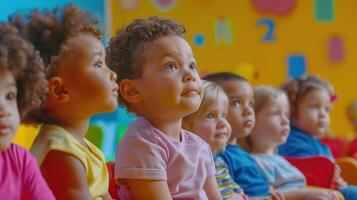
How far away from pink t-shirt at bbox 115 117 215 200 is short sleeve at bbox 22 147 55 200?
11.0 inches

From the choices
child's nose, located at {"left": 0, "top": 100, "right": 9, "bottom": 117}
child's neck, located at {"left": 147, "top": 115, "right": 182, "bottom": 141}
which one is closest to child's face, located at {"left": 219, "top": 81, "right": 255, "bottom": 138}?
child's neck, located at {"left": 147, "top": 115, "right": 182, "bottom": 141}

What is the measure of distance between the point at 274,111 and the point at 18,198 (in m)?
1.24

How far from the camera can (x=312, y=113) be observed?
2520 millimetres

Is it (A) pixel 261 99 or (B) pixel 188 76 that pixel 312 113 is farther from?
(B) pixel 188 76

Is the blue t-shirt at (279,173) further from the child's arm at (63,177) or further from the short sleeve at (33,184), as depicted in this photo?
the short sleeve at (33,184)

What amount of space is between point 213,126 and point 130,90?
380 millimetres

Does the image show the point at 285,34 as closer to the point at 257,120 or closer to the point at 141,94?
the point at 257,120

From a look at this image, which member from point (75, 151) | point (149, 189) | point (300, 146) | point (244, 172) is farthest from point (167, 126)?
point (300, 146)

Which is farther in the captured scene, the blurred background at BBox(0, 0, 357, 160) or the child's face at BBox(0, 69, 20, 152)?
the blurred background at BBox(0, 0, 357, 160)

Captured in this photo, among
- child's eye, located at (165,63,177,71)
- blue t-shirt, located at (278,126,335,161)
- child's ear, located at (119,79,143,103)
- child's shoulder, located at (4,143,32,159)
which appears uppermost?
child's eye, located at (165,63,177,71)

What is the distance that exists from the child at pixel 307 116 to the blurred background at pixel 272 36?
84.1 inches

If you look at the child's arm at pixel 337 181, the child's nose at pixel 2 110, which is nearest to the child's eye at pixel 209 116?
the child's arm at pixel 337 181

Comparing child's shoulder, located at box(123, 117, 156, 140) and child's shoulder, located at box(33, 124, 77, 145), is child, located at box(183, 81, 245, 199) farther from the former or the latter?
child's shoulder, located at box(33, 124, 77, 145)

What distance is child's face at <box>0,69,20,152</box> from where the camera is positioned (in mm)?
1030
